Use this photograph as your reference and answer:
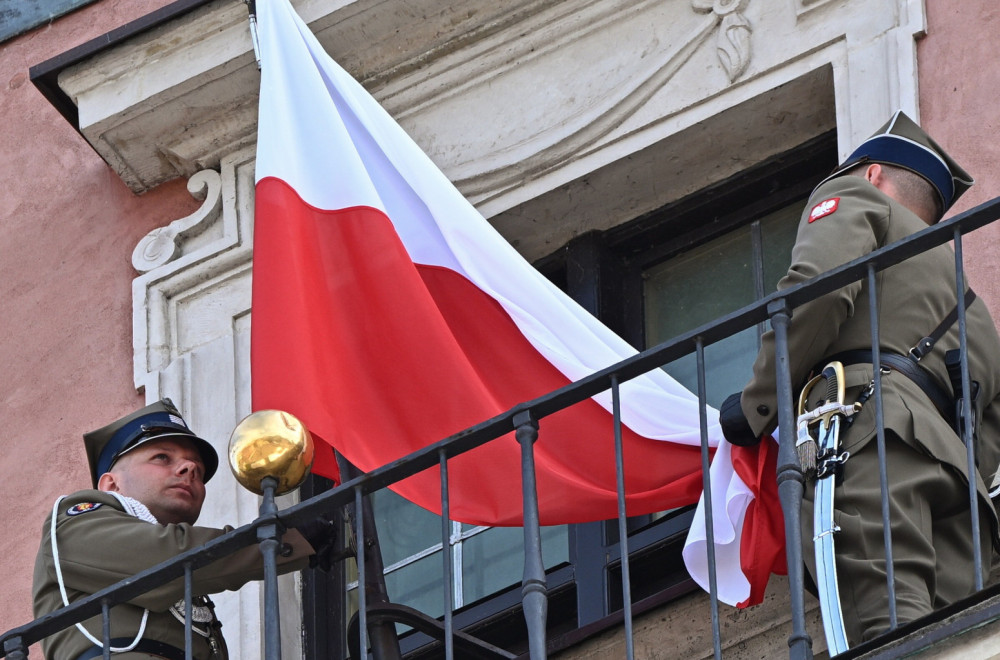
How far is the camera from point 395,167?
7027 millimetres

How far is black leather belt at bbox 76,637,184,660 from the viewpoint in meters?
6.07

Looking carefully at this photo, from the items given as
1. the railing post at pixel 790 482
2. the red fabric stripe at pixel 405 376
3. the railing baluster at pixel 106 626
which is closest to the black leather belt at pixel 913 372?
the railing post at pixel 790 482

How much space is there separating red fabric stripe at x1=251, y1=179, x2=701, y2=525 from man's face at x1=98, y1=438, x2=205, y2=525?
0.34 metres

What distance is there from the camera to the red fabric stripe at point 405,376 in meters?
6.38

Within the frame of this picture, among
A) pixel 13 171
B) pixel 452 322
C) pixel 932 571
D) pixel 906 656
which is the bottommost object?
pixel 906 656

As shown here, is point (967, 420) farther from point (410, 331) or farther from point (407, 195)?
point (407, 195)

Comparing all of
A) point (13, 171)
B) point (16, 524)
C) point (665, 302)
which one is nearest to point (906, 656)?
point (665, 302)

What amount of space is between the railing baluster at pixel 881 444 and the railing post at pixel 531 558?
66 cm

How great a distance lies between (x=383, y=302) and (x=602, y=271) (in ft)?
3.10

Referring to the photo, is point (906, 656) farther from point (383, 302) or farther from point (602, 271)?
point (602, 271)

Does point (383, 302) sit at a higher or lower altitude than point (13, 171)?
lower

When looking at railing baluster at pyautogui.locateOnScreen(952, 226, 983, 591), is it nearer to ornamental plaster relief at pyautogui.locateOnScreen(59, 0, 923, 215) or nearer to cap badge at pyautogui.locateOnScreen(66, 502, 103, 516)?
ornamental plaster relief at pyautogui.locateOnScreen(59, 0, 923, 215)

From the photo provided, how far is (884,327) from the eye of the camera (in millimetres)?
5695

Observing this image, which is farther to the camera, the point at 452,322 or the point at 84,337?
the point at 84,337
